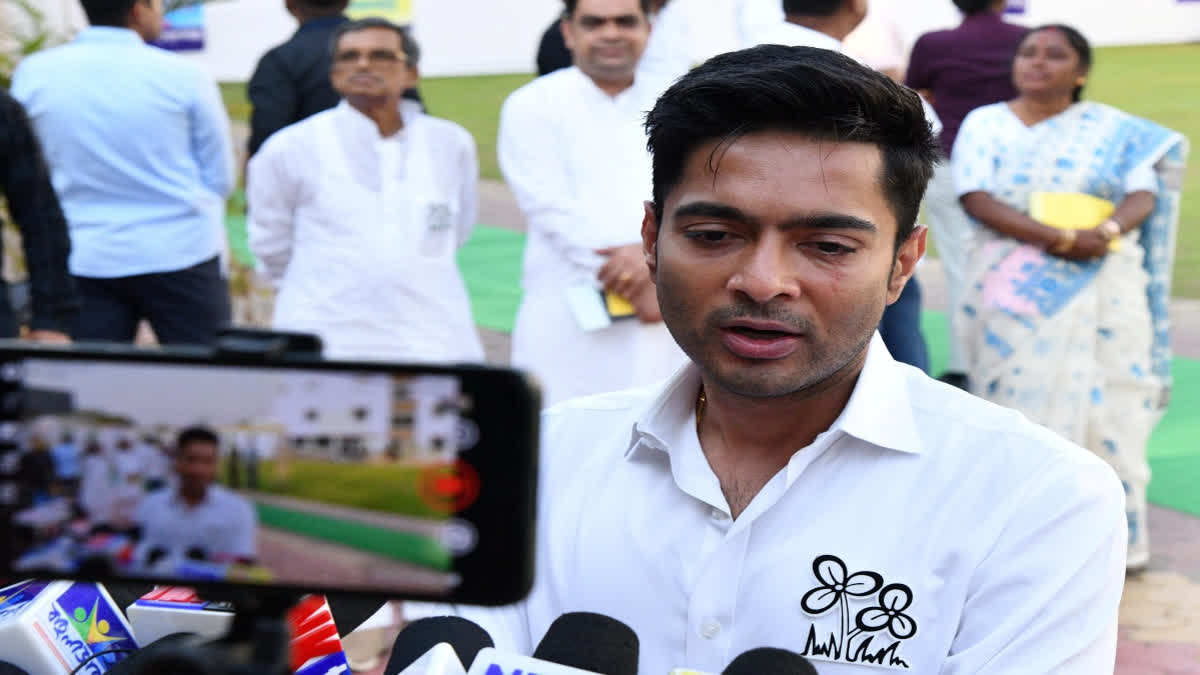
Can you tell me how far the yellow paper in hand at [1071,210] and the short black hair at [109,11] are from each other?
2.94m

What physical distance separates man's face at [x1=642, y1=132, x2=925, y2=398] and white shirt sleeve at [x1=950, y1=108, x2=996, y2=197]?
307 cm

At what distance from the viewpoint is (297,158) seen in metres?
4.47

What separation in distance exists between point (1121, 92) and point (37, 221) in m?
17.0

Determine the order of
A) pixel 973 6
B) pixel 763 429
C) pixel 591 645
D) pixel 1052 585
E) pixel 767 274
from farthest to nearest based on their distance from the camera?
pixel 973 6
pixel 763 429
pixel 767 274
pixel 1052 585
pixel 591 645

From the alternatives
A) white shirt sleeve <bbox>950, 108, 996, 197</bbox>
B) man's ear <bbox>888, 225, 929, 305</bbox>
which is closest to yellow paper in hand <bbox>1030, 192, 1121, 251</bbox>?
white shirt sleeve <bbox>950, 108, 996, 197</bbox>

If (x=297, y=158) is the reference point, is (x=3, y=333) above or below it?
below

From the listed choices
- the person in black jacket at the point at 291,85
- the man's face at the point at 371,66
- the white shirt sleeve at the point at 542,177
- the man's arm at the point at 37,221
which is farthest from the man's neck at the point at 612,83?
the man's arm at the point at 37,221

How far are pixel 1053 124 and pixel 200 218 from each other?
9.27ft

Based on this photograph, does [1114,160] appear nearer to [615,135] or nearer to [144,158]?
[615,135]

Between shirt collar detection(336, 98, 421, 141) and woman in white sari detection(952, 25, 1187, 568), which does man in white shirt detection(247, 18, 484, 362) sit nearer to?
shirt collar detection(336, 98, 421, 141)

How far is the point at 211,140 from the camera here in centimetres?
492

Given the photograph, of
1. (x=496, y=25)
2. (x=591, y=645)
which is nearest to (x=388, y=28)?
(x=591, y=645)

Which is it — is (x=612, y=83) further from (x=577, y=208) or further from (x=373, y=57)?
(x=373, y=57)

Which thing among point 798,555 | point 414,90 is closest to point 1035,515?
point 798,555
